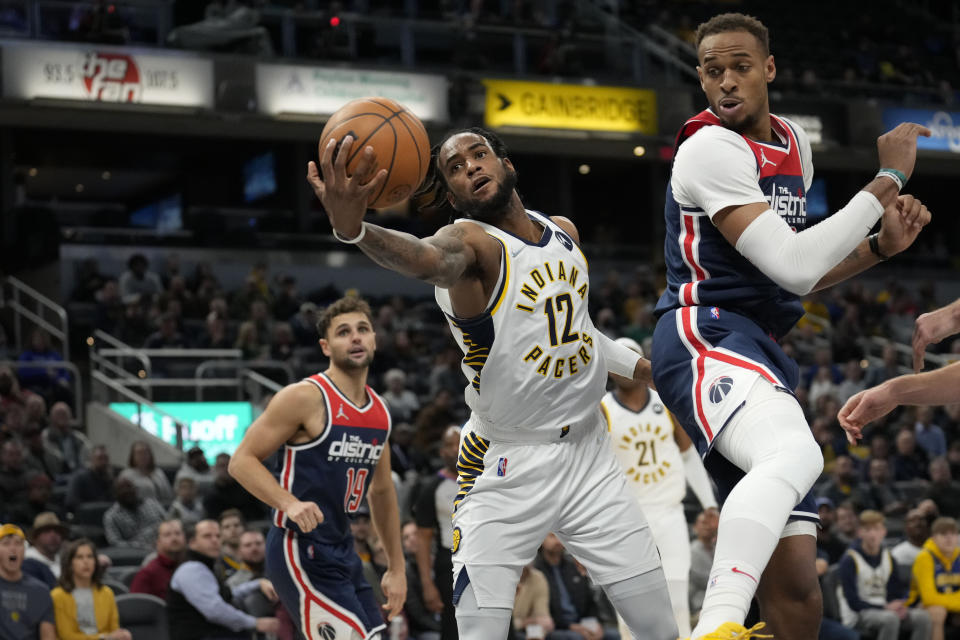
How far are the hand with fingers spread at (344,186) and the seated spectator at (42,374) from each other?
12.3m

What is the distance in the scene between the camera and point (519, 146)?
22562mm

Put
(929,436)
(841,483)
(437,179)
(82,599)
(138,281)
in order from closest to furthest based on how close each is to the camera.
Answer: (437,179) < (82,599) < (841,483) < (929,436) < (138,281)

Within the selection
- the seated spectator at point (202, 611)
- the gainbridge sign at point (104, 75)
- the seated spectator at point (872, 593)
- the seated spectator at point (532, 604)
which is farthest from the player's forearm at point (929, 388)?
the gainbridge sign at point (104, 75)

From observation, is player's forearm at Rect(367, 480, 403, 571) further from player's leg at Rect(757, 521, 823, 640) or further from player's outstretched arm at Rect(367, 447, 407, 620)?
player's leg at Rect(757, 521, 823, 640)

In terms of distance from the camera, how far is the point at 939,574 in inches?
464

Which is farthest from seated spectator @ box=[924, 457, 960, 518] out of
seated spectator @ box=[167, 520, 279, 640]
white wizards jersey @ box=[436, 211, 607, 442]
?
white wizards jersey @ box=[436, 211, 607, 442]

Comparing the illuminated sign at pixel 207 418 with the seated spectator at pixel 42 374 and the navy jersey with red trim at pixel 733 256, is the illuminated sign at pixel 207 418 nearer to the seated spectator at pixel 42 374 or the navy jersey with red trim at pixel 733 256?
the seated spectator at pixel 42 374

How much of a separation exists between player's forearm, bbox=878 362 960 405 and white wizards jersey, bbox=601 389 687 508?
4.16 metres

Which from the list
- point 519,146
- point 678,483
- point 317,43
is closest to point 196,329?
point 317,43

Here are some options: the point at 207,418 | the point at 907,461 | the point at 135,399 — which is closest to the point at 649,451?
the point at 135,399

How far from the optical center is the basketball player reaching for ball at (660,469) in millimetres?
8000

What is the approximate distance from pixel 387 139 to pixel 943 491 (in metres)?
12.3

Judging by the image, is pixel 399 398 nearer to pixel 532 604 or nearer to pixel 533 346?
pixel 532 604

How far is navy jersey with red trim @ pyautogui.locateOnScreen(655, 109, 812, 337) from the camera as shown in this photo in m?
4.30
